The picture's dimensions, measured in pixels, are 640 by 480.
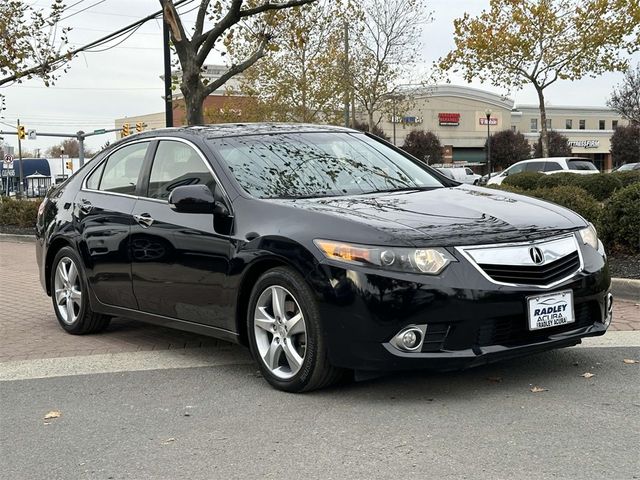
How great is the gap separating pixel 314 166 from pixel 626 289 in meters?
3.63

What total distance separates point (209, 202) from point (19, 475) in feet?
6.54

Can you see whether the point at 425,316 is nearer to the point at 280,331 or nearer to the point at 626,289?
the point at 280,331

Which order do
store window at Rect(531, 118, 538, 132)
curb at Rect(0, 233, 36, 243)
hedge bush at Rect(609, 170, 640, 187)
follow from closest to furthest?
curb at Rect(0, 233, 36, 243)
hedge bush at Rect(609, 170, 640, 187)
store window at Rect(531, 118, 538, 132)

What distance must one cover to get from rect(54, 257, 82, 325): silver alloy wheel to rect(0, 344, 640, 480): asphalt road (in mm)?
1368

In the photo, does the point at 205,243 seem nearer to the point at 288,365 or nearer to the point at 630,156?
the point at 288,365

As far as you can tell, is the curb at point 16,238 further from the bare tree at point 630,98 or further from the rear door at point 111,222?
the bare tree at point 630,98

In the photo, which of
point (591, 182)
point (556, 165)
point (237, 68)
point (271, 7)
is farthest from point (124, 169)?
point (556, 165)

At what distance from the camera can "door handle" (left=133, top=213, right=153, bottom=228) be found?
548 centimetres

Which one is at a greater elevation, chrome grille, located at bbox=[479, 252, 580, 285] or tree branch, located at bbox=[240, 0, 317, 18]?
tree branch, located at bbox=[240, 0, 317, 18]

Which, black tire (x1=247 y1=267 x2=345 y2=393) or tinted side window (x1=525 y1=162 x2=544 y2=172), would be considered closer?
black tire (x1=247 y1=267 x2=345 y2=393)

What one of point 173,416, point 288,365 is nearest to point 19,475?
point 173,416

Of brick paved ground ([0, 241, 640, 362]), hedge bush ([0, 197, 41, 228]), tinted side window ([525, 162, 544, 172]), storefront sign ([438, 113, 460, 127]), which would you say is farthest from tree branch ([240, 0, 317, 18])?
storefront sign ([438, 113, 460, 127])

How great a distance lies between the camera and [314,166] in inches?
209

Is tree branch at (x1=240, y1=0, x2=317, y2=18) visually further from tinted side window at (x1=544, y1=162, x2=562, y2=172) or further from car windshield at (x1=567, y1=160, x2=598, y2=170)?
car windshield at (x1=567, y1=160, x2=598, y2=170)
